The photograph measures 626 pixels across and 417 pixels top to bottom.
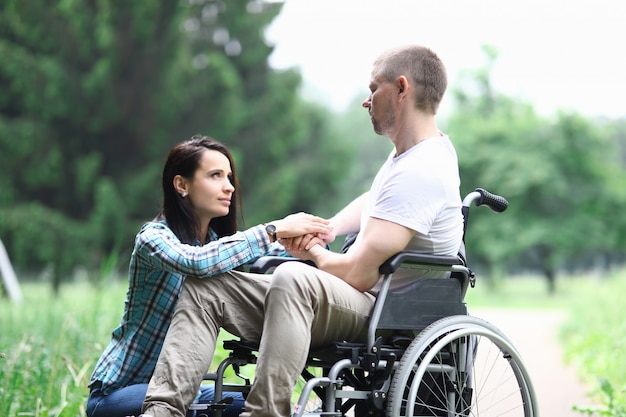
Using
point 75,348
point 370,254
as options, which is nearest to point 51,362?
point 75,348

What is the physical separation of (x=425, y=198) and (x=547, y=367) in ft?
17.3

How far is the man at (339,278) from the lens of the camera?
2447mm

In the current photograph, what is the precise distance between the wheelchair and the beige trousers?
0.19 ft

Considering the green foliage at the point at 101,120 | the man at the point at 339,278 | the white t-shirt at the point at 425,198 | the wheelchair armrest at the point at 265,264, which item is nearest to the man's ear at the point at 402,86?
the man at the point at 339,278

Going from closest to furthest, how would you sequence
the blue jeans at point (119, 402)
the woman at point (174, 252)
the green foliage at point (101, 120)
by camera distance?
1. the woman at point (174, 252)
2. the blue jeans at point (119, 402)
3. the green foliage at point (101, 120)

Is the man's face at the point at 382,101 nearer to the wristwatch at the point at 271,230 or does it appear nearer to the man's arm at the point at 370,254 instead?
the man's arm at the point at 370,254

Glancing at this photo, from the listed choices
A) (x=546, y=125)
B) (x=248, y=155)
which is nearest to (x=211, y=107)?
(x=248, y=155)

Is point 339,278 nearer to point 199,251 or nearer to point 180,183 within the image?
point 199,251

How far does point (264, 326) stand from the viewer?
248 centimetres

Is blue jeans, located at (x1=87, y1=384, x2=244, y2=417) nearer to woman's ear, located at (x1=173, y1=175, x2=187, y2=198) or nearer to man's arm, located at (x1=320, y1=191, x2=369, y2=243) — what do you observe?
woman's ear, located at (x1=173, y1=175, x2=187, y2=198)

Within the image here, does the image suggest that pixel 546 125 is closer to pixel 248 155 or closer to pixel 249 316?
pixel 248 155

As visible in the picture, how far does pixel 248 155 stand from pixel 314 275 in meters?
20.7

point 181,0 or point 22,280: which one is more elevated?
point 181,0

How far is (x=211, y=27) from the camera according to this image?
2416cm
